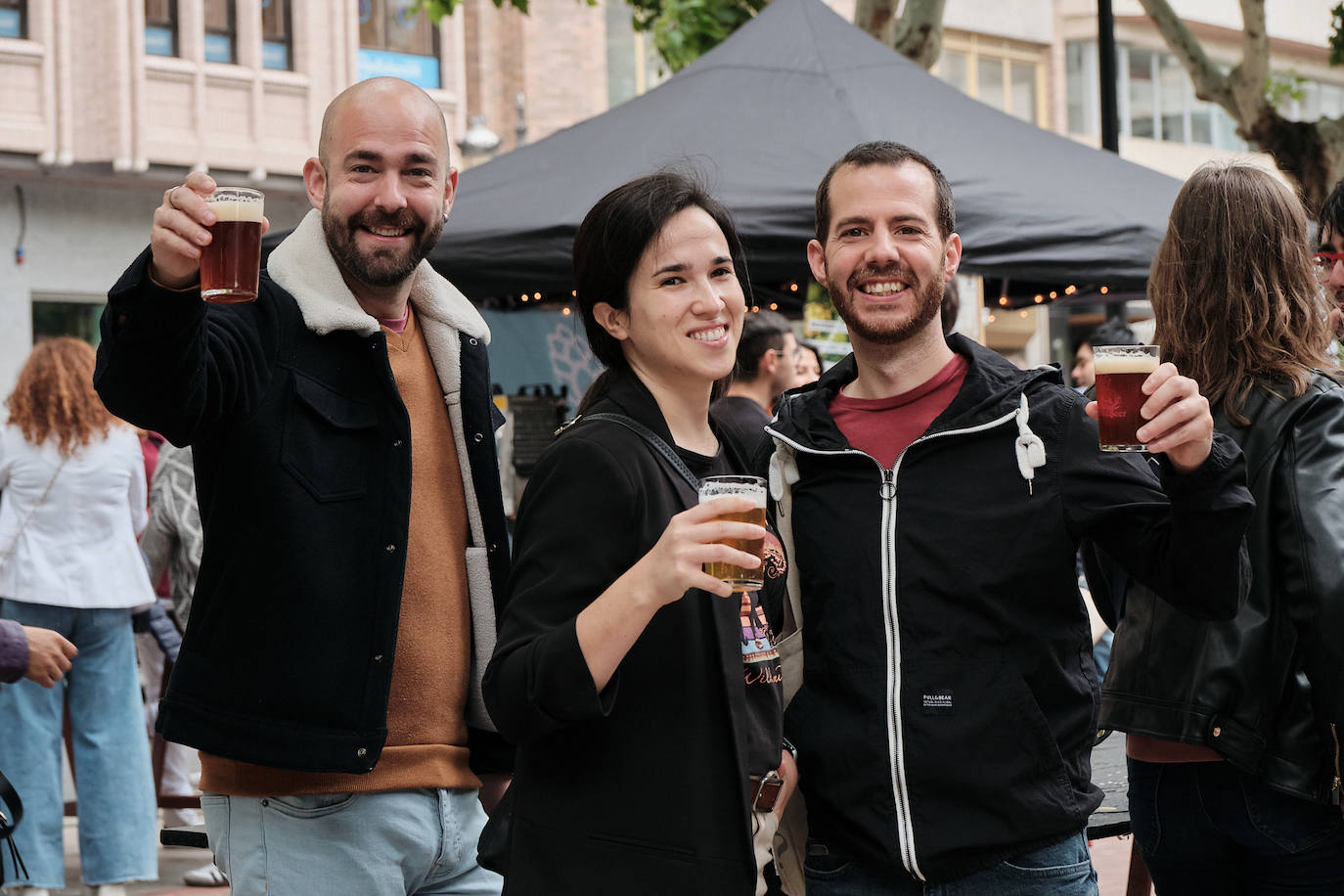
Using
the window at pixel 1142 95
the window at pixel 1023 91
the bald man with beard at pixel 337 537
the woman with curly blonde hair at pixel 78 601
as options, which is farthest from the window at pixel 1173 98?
the bald man with beard at pixel 337 537

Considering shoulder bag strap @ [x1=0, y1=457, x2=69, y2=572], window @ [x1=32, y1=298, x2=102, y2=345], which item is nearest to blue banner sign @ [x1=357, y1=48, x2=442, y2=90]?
window @ [x1=32, y1=298, x2=102, y2=345]

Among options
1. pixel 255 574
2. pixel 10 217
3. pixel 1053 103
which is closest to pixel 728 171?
pixel 255 574

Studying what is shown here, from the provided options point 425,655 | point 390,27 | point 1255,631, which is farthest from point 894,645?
point 390,27

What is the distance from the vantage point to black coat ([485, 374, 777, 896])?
254 centimetres

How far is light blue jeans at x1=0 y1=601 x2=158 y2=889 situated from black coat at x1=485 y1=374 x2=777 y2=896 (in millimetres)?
4483

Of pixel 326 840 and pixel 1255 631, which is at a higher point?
pixel 1255 631

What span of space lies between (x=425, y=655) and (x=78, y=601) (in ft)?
13.5

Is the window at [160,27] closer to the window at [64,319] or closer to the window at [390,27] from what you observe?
the window at [390,27]

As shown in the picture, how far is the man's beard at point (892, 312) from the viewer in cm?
307

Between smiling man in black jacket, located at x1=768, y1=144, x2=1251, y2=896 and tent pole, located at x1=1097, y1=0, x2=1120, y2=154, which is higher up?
→ tent pole, located at x1=1097, y1=0, x2=1120, y2=154

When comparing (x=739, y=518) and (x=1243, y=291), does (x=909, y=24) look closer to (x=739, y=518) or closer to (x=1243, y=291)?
(x=1243, y=291)

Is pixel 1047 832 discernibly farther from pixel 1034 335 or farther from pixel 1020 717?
pixel 1034 335

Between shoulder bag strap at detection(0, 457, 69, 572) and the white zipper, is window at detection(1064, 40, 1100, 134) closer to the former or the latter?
shoulder bag strap at detection(0, 457, 69, 572)

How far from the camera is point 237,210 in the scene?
2.69m
